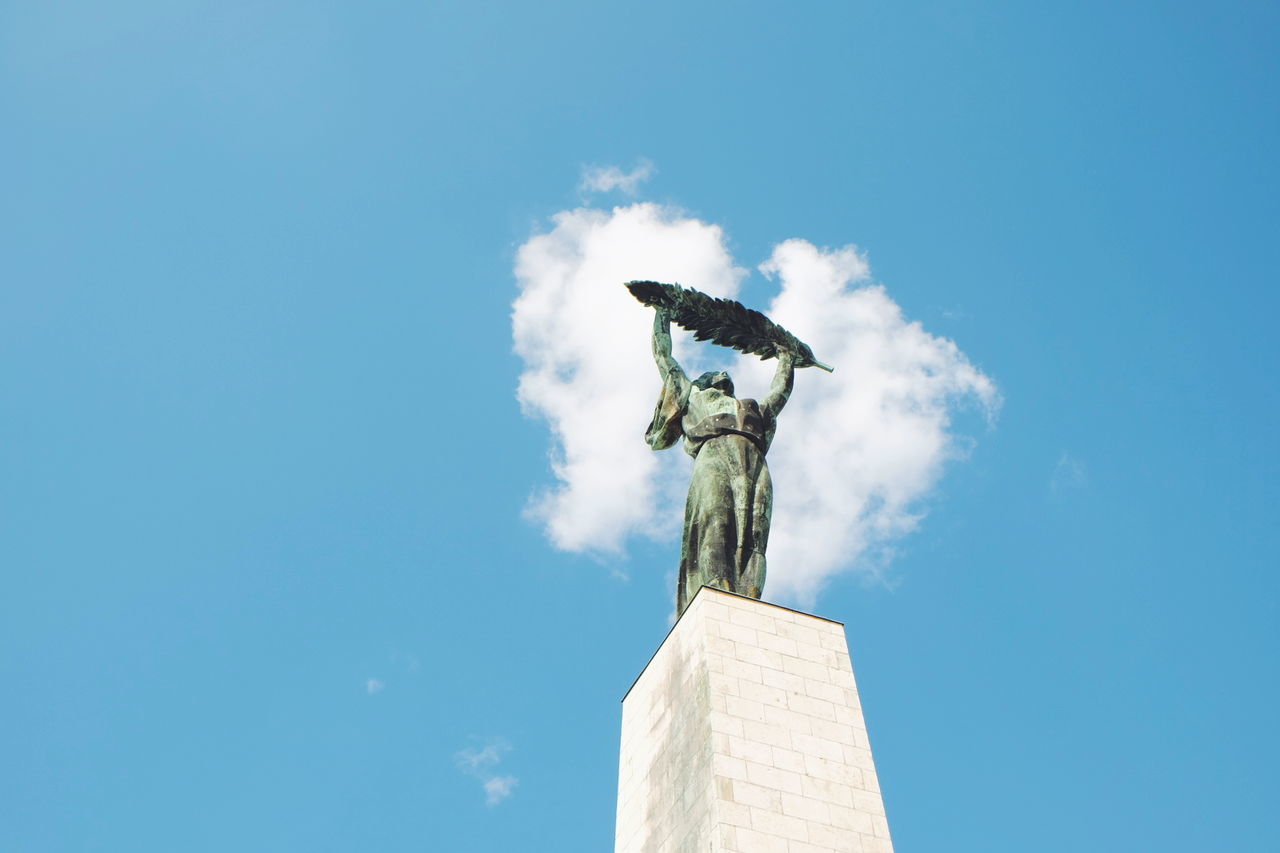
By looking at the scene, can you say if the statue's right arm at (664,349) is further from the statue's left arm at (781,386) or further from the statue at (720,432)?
the statue's left arm at (781,386)

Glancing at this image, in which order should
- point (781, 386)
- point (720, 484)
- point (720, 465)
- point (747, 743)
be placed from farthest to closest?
point (781, 386) < point (720, 465) < point (720, 484) < point (747, 743)

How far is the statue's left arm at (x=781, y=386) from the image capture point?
17.7 meters

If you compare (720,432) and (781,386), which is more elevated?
(781,386)

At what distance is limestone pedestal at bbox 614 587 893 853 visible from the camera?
11977 mm

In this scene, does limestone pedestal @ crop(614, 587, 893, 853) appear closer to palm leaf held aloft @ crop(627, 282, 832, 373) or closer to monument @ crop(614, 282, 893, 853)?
monument @ crop(614, 282, 893, 853)

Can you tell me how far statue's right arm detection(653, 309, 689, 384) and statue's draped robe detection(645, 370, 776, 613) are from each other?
0.49 feet

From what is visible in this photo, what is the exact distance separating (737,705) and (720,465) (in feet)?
14.1

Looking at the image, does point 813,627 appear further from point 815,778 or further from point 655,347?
point 655,347

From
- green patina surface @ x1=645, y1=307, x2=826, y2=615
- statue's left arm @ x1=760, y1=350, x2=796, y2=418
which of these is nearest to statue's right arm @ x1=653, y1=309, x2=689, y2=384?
green patina surface @ x1=645, y1=307, x2=826, y2=615

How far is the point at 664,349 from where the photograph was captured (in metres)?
18.7

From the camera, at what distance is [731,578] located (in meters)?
15.4

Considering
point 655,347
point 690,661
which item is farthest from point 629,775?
point 655,347

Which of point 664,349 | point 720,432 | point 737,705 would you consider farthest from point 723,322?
point 737,705

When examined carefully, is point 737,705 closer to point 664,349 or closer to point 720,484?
point 720,484
